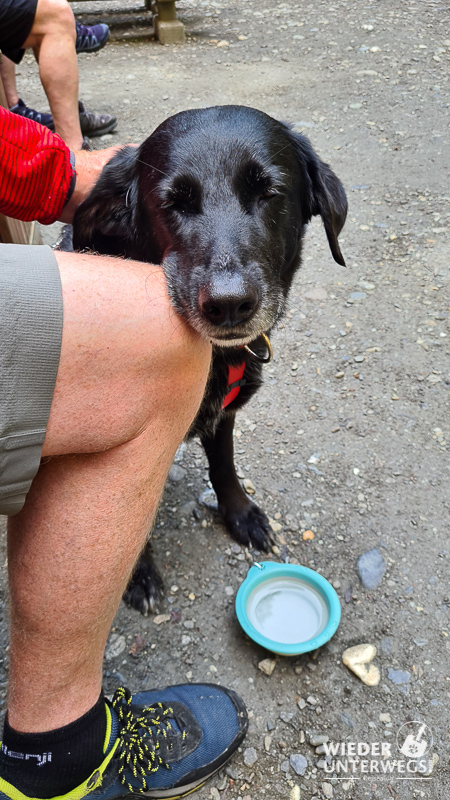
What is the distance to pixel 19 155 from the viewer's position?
1422 mm

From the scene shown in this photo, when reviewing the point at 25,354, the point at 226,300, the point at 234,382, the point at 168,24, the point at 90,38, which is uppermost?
the point at 25,354

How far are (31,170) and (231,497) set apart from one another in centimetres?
120

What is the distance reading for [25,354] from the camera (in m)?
0.94

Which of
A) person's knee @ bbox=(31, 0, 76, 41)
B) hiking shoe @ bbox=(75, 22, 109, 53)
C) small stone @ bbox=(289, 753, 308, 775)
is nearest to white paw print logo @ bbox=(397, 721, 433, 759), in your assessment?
small stone @ bbox=(289, 753, 308, 775)

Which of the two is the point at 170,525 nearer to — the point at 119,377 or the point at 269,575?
the point at 269,575

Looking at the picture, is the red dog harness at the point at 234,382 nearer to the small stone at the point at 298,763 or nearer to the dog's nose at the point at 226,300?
the dog's nose at the point at 226,300

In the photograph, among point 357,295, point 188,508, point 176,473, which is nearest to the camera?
point 188,508

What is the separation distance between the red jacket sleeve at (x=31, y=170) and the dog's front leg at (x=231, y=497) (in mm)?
845

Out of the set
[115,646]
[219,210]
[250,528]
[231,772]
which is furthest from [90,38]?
[231,772]

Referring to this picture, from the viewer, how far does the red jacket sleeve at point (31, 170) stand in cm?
141

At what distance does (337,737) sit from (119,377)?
1136mm

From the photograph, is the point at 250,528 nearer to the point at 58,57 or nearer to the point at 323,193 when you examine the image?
the point at 323,193

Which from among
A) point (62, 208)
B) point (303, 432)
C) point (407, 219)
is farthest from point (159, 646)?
point (407, 219)

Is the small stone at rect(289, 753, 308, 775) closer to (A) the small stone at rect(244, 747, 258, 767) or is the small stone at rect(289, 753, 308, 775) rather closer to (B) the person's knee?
(A) the small stone at rect(244, 747, 258, 767)
